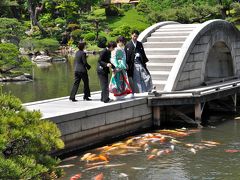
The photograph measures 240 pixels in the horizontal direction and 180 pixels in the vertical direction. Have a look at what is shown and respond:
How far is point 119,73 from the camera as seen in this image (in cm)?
1606

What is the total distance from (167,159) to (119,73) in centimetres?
399

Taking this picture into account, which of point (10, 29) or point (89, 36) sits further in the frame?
point (89, 36)

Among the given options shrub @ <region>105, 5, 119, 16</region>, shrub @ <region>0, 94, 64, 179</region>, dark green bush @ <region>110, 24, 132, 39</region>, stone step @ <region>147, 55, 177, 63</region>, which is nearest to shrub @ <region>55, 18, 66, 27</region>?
dark green bush @ <region>110, 24, 132, 39</region>

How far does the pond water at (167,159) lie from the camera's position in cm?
1212

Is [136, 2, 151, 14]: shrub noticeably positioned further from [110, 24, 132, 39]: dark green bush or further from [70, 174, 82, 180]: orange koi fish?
[70, 174, 82, 180]: orange koi fish

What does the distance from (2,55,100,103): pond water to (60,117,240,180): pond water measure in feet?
42.4

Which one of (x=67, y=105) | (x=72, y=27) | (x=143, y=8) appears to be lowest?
(x=67, y=105)

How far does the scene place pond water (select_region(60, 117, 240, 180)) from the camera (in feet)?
39.8

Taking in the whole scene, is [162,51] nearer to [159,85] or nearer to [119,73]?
[159,85]

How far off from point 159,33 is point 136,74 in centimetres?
434

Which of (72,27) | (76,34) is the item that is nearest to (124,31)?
(76,34)

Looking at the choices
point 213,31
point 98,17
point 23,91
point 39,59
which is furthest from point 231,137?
point 98,17

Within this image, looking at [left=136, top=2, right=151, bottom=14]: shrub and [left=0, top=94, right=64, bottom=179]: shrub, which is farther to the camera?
[left=136, top=2, right=151, bottom=14]: shrub

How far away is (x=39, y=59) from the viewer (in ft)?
181
